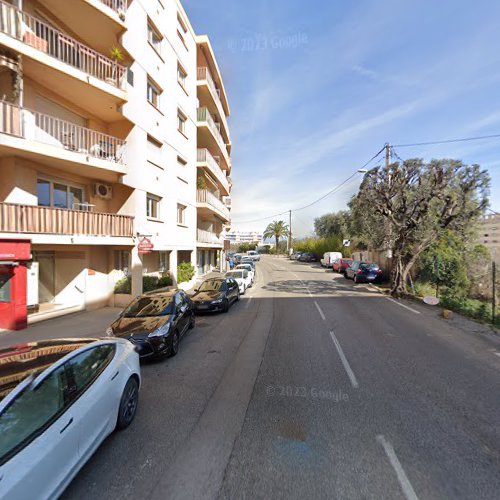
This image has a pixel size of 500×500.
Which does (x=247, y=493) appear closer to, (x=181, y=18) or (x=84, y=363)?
(x=84, y=363)

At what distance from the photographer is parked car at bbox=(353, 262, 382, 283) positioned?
1892 centimetres

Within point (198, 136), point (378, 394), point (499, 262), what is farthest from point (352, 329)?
point (198, 136)

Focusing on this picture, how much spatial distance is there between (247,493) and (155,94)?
15973mm

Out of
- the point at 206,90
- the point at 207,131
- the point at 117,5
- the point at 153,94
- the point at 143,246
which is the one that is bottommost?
the point at 143,246

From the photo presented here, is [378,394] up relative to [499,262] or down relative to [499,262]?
down

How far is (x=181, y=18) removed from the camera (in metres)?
16.5

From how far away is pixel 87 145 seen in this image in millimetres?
10414

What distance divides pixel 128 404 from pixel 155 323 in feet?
8.41

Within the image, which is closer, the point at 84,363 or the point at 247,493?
the point at 247,493

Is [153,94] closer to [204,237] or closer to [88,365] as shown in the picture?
[204,237]

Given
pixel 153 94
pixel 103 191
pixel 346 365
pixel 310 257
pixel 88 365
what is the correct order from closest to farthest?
pixel 88 365, pixel 346 365, pixel 103 191, pixel 153 94, pixel 310 257

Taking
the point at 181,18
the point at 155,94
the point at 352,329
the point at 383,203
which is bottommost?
the point at 352,329

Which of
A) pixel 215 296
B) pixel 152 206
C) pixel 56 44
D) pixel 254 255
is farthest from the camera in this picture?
pixel 254 255

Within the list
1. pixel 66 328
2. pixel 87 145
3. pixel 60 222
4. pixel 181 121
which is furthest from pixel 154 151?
pixel 66 328
